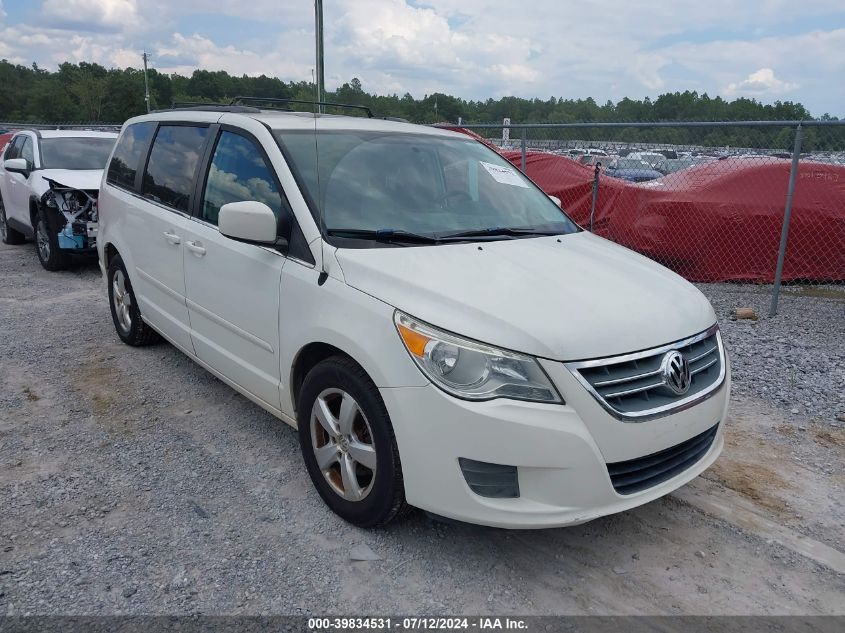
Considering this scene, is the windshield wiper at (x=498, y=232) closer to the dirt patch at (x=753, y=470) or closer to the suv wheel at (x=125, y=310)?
the dirt patch at (x=753, y=470)

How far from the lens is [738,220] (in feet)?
25.2

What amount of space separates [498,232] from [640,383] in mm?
1216

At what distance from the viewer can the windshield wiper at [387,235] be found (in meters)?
3.14

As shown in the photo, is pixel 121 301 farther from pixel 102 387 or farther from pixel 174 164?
pixel 174 164

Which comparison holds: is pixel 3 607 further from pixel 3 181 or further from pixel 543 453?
pixel 3 181

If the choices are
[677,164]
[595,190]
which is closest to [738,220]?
[677,164]

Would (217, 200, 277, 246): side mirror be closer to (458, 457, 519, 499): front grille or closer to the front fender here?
the front fender

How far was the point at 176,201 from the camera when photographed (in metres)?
4.32

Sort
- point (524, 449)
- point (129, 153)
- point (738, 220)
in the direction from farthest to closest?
point (738, 220) → point (129, 153) → point (524, 449)

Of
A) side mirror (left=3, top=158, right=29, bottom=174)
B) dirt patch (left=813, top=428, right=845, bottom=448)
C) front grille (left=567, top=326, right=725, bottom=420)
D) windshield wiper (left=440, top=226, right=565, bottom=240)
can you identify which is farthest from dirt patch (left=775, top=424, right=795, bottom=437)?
side mirror (left=3, top=158, right=29, bottom=174)

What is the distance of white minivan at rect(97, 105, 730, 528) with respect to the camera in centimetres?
249

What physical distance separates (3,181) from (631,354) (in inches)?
415

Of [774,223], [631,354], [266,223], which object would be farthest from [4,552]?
[774,223]

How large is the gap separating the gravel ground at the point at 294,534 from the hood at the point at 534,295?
3.21ft
